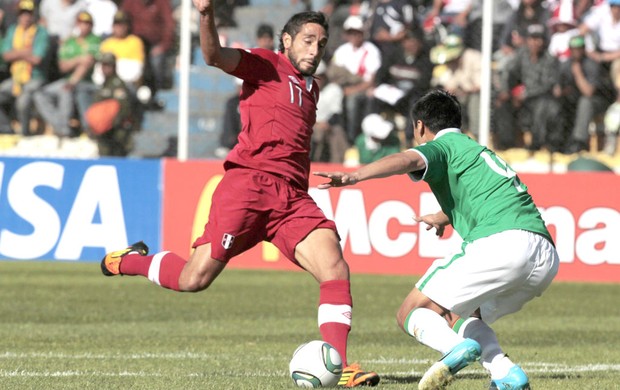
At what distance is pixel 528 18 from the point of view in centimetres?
1891

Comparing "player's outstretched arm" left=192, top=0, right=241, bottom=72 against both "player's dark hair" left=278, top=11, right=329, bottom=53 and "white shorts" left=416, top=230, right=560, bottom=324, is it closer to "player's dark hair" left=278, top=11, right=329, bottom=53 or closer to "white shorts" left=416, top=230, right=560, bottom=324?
"player's dark hair" left=278, top=11, right=329, bottom=53

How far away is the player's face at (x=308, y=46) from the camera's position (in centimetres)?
800

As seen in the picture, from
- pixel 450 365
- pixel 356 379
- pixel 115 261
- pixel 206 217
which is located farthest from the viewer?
pixel 206 217

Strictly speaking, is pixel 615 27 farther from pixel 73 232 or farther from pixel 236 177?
pixel 236 177

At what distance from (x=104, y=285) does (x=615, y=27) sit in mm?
8209

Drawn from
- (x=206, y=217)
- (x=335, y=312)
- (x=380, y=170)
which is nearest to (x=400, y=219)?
(x=206, y=217)

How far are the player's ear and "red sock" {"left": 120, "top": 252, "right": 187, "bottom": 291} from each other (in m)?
1.51

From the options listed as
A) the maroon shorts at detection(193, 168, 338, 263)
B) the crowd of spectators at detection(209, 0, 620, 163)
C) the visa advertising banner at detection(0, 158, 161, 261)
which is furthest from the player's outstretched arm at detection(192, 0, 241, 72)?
the crowd of spectators at detection(209, 0, 620, 163)

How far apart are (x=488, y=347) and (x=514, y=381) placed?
318 mm

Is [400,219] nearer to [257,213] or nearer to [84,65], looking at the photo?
[84,65]

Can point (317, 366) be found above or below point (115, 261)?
below

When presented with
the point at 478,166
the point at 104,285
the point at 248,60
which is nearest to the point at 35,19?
the point at 104,285

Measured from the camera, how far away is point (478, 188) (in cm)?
687

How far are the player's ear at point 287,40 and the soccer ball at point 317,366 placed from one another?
1962 millimetres
